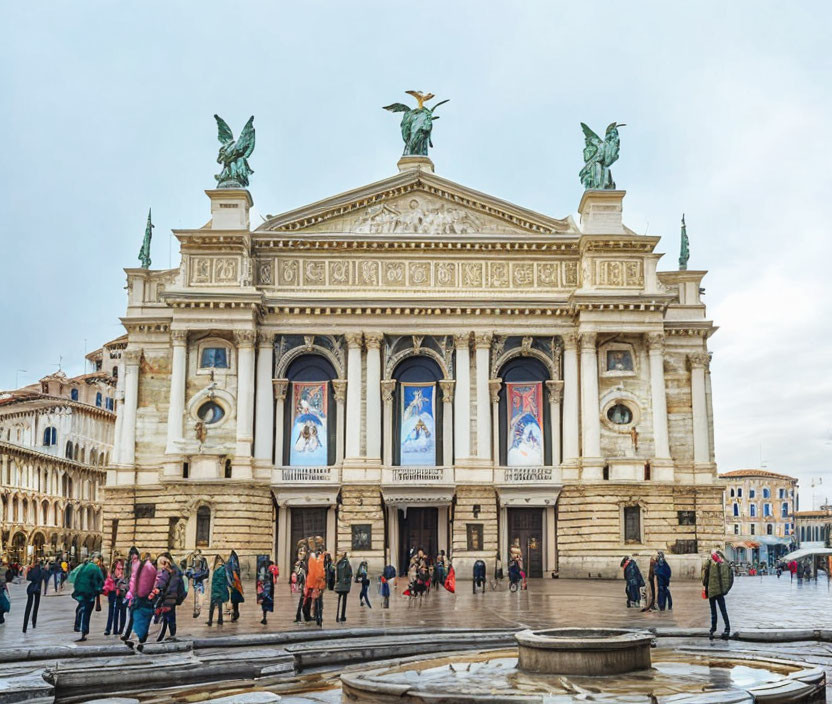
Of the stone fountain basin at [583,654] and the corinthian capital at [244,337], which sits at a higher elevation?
the corinthian capital at [244,337]

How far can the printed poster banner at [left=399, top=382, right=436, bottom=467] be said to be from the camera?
1869 inches

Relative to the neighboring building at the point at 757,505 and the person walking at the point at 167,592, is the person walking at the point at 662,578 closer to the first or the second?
→ the person walking at the point at 167,592

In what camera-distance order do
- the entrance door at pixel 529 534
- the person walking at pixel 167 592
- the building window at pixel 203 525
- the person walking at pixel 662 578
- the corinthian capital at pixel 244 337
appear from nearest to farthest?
the person walking at pixel 167 592
the person walking at pixel 662 578
the building window at pixel 203 525
the corinthian capital at pixel 244 337
the entrance door at pixel 529 534

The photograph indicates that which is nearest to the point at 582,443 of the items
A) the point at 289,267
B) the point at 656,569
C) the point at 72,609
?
the point at 289,267

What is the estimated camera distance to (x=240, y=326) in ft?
153

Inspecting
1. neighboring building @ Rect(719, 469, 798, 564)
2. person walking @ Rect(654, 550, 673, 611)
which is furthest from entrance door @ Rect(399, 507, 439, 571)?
neighboring building @ Rect(719, 469, 798, 564)

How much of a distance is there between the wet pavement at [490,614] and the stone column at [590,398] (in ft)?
32.1

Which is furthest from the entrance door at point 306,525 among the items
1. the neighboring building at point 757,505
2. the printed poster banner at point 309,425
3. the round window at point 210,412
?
the neighboring building at point 757,505

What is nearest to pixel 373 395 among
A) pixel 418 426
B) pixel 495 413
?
pixel 418 426

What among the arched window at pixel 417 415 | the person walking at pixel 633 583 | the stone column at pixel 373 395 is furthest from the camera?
the arched window at pixel 417 415

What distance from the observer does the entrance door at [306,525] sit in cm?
4656

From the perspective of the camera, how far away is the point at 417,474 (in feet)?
152

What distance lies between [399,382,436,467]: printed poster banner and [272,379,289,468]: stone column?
5.56 metres

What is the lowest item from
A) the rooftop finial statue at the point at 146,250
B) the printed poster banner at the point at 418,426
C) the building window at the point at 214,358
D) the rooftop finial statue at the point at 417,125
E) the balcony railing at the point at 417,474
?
the balcony railing at the point at 417,474
